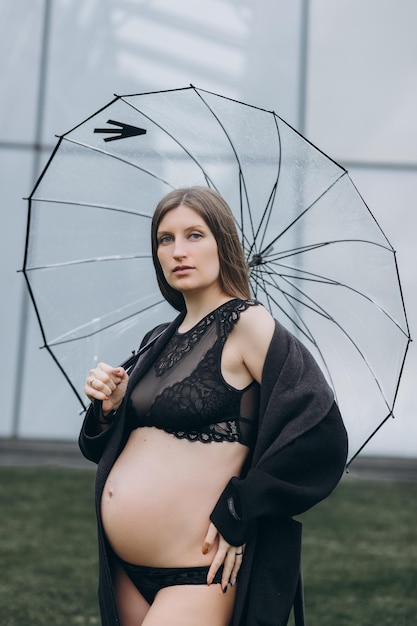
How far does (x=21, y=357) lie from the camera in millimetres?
8266

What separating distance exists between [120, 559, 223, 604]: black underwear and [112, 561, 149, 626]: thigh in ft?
0.05

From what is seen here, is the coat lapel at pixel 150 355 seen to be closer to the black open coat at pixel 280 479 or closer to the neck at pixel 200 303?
the neck at pixel 200 303

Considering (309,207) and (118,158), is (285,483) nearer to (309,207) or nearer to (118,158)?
(309,207)

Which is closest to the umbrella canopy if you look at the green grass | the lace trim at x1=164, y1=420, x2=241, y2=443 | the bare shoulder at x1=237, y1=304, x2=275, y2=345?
the bare shoulder at x1=237, y1=304, x2=275, y2=345

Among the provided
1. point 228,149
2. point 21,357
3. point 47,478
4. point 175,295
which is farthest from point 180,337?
point 21,357

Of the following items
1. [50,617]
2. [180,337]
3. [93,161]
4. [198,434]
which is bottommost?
[50,617]

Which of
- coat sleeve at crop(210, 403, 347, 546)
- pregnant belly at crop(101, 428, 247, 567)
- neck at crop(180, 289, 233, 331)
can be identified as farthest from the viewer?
neck at crop(180, 289, 233, 331)

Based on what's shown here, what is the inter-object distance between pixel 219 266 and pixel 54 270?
31.3 inches

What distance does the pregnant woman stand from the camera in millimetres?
2102

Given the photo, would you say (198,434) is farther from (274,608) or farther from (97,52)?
(97,52)

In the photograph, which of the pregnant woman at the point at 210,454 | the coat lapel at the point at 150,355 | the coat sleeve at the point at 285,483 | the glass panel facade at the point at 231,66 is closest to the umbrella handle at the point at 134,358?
the coat lapel at the point at 150,355

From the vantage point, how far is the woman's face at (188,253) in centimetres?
230

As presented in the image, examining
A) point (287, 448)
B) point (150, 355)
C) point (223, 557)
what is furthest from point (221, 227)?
point (223, 557)

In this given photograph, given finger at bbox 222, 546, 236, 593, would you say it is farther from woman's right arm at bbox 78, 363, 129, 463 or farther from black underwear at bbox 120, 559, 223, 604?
woman's right arm at bbox 78, 363, 129, 463
